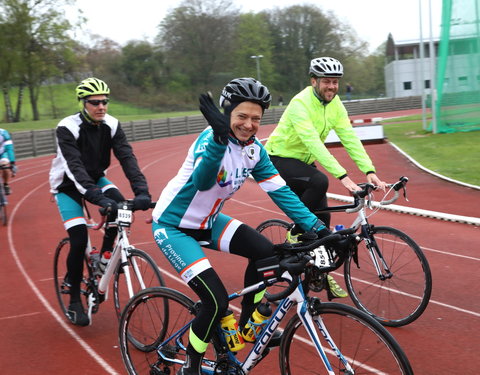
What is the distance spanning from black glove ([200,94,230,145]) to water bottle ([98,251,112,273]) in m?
2.44

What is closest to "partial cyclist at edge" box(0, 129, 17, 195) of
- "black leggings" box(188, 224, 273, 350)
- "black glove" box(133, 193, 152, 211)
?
"black glove" box(133, 193, 152, 211)

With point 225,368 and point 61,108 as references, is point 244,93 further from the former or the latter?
point 61,108

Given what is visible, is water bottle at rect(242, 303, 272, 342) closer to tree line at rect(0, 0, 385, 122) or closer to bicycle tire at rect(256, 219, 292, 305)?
bicycle tire at rect(256, 219, 292, 305)

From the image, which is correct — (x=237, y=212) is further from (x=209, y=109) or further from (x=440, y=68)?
(x=440, y=68)

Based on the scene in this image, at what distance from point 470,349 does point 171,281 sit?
357 cm

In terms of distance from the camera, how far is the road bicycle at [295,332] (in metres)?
2.98

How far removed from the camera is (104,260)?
5141 mm

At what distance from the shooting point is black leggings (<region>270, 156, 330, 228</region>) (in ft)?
18.2

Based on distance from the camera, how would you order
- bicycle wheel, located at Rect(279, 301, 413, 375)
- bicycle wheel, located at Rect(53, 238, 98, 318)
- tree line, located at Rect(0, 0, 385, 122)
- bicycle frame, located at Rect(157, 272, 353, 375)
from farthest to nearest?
tree line, located at Rect(0, 0, 385, 122) → bicycle wheel, located at Rect(53, 238, 98, 318) → bicycle frame, located at Rect(157, 272, 353, 375) → bicycle wheel, located at Rect(279, 301, 413, 375)

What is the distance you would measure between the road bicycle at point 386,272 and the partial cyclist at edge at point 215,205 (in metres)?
1.38

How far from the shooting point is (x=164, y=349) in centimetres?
392

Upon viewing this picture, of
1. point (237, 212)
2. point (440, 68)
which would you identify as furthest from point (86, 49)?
point (237, 212)

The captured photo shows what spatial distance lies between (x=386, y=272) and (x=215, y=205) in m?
2.24

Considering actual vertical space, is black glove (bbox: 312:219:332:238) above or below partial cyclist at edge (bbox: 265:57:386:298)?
below
